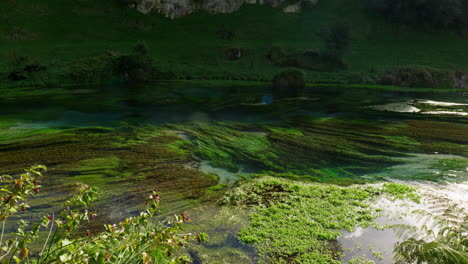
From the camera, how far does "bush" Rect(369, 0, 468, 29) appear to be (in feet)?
218

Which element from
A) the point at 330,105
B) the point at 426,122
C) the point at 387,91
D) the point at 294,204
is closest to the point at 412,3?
the point at 387,91

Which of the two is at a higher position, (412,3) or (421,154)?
(412,3)

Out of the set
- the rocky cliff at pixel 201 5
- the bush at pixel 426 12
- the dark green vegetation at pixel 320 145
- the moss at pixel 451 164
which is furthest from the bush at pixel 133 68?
the bush at pixel 426 12

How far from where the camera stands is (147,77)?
123 ft

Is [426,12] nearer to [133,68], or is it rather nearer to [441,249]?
[133,68]

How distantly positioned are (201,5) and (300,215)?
67.1 metres

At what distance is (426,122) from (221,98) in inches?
631

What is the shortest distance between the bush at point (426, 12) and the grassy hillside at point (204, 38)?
7.96ft

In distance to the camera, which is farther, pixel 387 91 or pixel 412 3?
pixel 412 3

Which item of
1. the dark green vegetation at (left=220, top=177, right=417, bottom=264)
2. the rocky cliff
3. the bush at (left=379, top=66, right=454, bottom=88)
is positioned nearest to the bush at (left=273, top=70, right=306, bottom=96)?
the bush at (left=379, top=66, right=454, bottom=88)

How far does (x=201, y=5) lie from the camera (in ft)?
222

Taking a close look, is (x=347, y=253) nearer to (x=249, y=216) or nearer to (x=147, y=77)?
(x=249, y=216)

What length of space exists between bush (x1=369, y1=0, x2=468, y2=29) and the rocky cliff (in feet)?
58.8

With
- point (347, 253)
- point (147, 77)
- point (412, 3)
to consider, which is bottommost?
point (347, 253)
